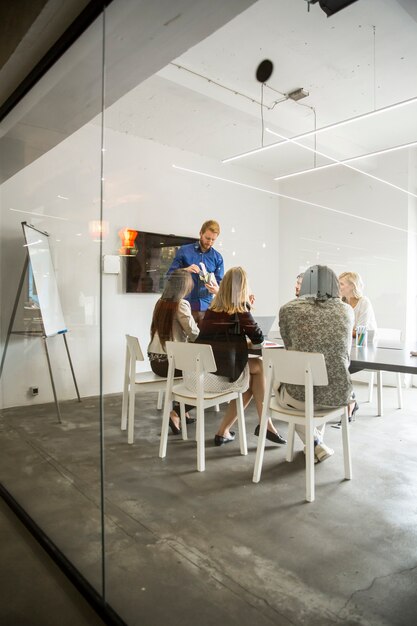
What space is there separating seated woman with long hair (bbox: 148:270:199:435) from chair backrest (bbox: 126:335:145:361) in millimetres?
144

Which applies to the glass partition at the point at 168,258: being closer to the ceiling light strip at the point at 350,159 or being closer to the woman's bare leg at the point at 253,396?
the ceiling light strip at the point at 350,159

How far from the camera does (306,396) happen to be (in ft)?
7.60

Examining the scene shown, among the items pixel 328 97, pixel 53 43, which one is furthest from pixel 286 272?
pixel 328 97

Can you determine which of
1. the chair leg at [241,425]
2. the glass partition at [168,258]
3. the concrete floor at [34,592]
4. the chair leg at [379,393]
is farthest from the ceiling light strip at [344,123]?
the concrete floor at [34,592]

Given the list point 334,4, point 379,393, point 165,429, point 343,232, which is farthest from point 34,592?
→ point 334,4

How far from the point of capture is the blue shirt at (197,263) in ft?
8.75

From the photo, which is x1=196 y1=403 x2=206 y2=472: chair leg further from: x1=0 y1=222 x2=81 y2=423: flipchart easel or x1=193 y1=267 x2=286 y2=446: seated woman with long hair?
x1=0 y1=222 x2=81 y2=423: flipchart easel

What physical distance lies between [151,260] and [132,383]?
93cm

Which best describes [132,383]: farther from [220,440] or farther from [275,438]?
[275,438]

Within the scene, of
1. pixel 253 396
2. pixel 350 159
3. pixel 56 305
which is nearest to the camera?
pixel 56 305

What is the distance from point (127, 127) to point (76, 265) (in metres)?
1.63

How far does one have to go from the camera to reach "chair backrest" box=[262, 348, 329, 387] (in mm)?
2232

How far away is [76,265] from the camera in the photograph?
198cm

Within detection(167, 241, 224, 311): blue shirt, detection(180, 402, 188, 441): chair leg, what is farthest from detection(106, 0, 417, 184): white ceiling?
detection(180, 402, 188, 441): chair leg
